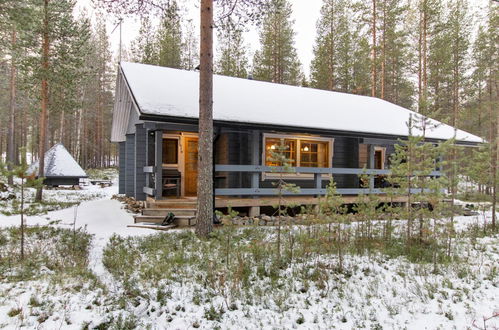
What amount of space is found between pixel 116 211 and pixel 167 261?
6.48 meters

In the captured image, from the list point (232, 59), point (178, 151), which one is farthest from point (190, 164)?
point (232, 59)

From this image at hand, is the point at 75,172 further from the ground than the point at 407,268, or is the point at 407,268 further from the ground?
the point at 75,172

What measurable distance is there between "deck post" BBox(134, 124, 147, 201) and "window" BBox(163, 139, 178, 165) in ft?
2.41

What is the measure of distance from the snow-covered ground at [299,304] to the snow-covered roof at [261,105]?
172 inches

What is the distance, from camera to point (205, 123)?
7.02 metres

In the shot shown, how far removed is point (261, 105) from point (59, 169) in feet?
51.2

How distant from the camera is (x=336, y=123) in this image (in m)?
11.0

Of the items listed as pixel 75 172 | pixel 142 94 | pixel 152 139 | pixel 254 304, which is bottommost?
pixel 254 304

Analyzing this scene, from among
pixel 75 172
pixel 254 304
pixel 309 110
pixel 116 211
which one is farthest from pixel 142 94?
pixel 75 172

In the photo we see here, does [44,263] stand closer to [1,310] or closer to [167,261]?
[1,310]

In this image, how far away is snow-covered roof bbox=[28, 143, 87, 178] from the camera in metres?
19.1

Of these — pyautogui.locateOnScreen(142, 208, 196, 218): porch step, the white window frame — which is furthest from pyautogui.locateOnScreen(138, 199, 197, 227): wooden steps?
the white window frame

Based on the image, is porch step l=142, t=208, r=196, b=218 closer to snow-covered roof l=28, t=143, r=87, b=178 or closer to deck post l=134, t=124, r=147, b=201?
deck post l=134, t=124, r=147, b=201

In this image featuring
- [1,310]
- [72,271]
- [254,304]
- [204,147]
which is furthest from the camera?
[204,147]
